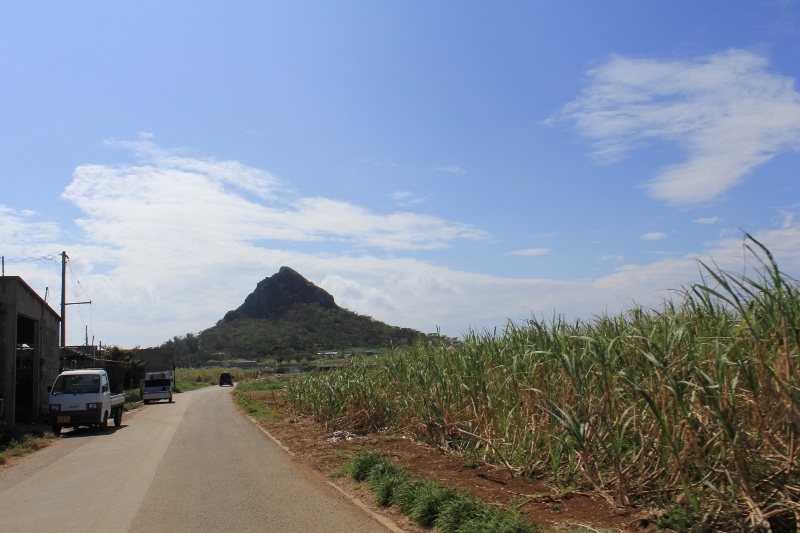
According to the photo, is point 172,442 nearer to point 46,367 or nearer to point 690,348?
point 46,367

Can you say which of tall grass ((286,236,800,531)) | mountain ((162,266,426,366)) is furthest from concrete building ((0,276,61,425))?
mountain ((162,266,426,366))

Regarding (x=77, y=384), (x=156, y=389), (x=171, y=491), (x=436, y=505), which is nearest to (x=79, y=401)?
(x=77, y=384)

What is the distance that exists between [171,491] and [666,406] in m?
7.94

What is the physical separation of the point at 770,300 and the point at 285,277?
3768 inches

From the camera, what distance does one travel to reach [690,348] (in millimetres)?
6641

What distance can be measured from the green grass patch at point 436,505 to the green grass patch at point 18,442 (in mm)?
10251

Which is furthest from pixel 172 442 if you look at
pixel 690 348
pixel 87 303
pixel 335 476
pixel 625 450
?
pixel 87 303

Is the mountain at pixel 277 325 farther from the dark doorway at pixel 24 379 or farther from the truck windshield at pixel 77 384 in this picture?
the truck windshield at pixel 77 384

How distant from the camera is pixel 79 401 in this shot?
854 inches

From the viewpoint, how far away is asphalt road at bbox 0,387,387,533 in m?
8.27

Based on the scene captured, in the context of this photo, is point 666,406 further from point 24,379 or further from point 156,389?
point 156,389

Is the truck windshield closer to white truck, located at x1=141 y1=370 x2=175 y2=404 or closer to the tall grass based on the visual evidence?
the tall grass

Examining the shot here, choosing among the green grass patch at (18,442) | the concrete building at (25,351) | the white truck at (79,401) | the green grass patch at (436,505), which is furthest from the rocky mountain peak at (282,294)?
the green grass patch at (436,505)

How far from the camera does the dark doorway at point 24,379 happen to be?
87.4 feet
